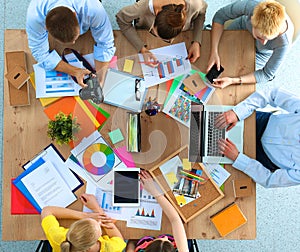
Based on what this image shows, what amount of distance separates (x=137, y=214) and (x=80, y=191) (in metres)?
0.31

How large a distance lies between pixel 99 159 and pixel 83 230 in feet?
1.13

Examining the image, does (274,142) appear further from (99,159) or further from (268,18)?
(99,159)

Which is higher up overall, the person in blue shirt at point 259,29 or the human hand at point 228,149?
the person in blue shirt at point 259,29

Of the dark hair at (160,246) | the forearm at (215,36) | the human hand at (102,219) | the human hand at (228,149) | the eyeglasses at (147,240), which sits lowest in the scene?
the eyeglasses at (147,240)

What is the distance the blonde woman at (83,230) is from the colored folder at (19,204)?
85mm

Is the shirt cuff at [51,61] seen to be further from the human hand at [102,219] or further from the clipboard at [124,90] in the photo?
the human hand at [102,219]

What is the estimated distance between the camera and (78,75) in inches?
83.7

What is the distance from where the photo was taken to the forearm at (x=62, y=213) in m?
2.09

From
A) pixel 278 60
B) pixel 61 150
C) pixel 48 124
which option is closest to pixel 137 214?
pixel 61 150

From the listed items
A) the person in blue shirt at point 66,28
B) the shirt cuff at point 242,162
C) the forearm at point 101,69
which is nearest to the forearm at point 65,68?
the person in blue shirt at point 66,28

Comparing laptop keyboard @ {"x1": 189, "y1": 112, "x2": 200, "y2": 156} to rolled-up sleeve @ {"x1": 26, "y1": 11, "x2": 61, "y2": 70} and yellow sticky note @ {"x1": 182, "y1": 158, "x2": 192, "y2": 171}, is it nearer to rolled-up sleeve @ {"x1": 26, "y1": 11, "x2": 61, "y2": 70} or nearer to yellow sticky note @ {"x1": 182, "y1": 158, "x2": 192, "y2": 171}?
yellow sticky note @ {"x1": 182, "y1": 158, "x2": 192, "y2": 171}

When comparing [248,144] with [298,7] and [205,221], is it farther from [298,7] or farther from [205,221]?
[298,7]

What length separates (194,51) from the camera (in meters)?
2.18

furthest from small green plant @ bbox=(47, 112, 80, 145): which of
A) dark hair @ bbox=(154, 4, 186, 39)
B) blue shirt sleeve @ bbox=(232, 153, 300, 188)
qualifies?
blue shirt sleeve @ bbox=(232, 153, 300, 188)
